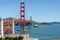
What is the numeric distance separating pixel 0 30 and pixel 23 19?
19.7 meters

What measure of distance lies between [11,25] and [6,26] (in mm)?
659

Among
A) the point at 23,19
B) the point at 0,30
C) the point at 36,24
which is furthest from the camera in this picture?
the point at 36,24

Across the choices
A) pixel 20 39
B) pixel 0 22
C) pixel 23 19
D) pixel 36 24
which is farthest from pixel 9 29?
pixel 36 24

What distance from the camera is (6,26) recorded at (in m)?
39.1

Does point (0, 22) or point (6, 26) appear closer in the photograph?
point (0, 22)

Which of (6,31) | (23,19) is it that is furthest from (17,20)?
(6,31)

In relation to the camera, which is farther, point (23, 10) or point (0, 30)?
point (23, 10)

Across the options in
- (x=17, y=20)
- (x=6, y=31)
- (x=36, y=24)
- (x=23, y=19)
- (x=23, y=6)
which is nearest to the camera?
(x=6, y=31)

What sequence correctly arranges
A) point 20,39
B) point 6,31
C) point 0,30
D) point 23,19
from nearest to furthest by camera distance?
point 20,39 < point 0,30 < point 6,31 < point 23,19

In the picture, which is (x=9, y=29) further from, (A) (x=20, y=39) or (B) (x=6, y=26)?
(A) (x=20, y=39)

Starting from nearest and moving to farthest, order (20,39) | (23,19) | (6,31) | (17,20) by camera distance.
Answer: (20,39), (6,31), (17,20), (23,19)

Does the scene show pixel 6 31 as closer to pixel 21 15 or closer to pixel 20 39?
pixel 21 15

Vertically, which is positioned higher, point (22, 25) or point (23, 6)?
point (23, 6)

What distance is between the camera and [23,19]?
45969 mm
